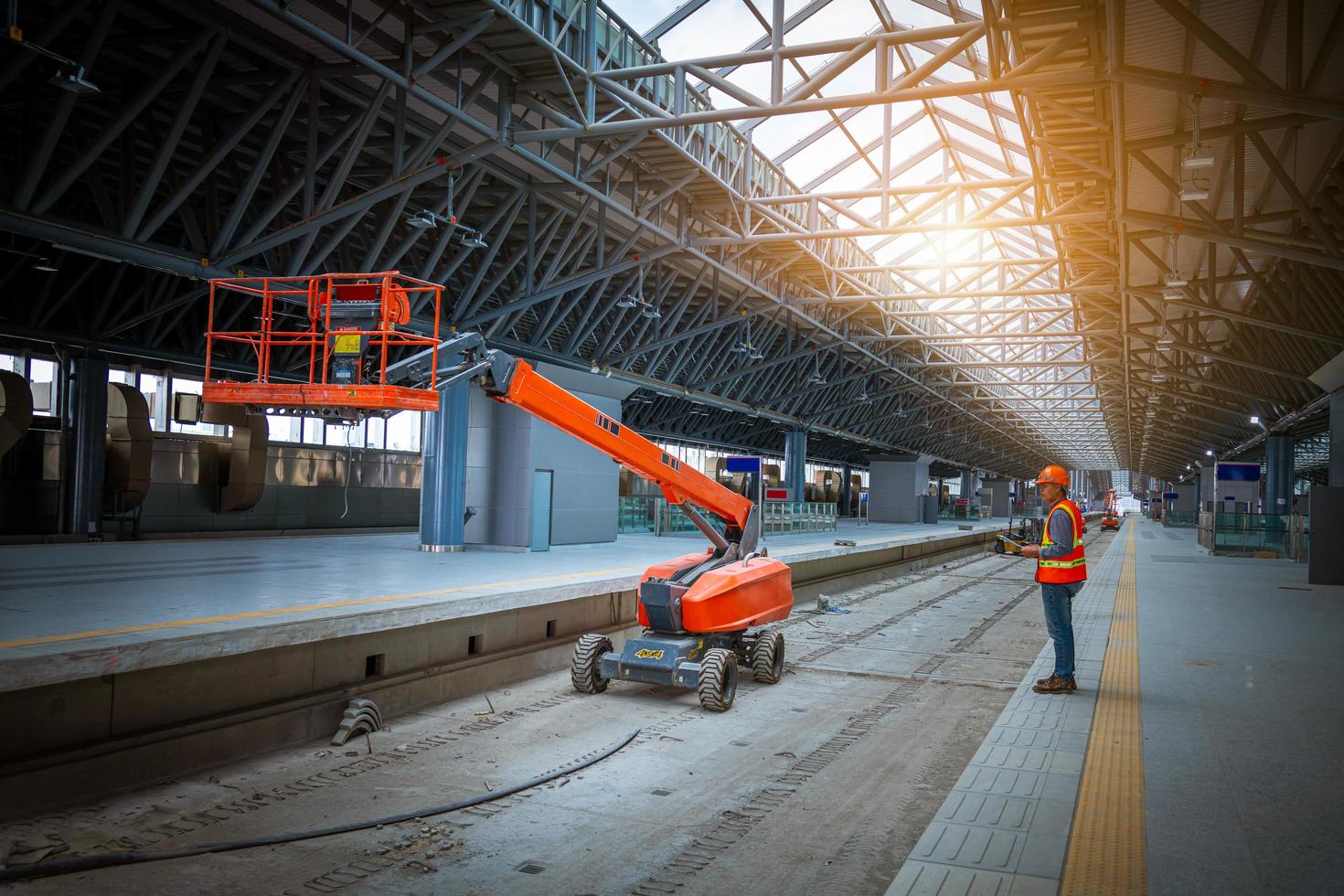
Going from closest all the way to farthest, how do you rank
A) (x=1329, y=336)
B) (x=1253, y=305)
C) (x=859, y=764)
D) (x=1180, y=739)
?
(x=1180, y=739) → (x=859, y=764) → (x=1329, y=336) → (x=1253, y=305)

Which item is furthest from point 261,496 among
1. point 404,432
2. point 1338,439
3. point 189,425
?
point 1338,439

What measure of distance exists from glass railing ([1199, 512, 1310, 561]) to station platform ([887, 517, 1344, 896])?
20.2 meters

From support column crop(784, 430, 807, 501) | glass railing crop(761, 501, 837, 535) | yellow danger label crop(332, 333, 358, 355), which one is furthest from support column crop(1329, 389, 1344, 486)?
support column crop(784, 430, 807, 501)

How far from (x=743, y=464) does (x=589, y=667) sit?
1882 cm

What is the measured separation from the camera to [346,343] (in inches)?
368

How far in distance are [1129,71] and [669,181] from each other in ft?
33.9

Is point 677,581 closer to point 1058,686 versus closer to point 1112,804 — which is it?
point 1058,686

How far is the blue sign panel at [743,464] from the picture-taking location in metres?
27.5

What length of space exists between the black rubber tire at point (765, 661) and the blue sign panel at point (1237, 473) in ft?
103

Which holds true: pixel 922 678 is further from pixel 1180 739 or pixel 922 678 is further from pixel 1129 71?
pixel 1129 71

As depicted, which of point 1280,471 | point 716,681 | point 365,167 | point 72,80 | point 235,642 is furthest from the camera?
point 1280,471

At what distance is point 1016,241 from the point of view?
88.2 ft

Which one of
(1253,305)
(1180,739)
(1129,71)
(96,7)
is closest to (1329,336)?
(1253,305)

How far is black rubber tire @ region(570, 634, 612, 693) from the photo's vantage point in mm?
9852
